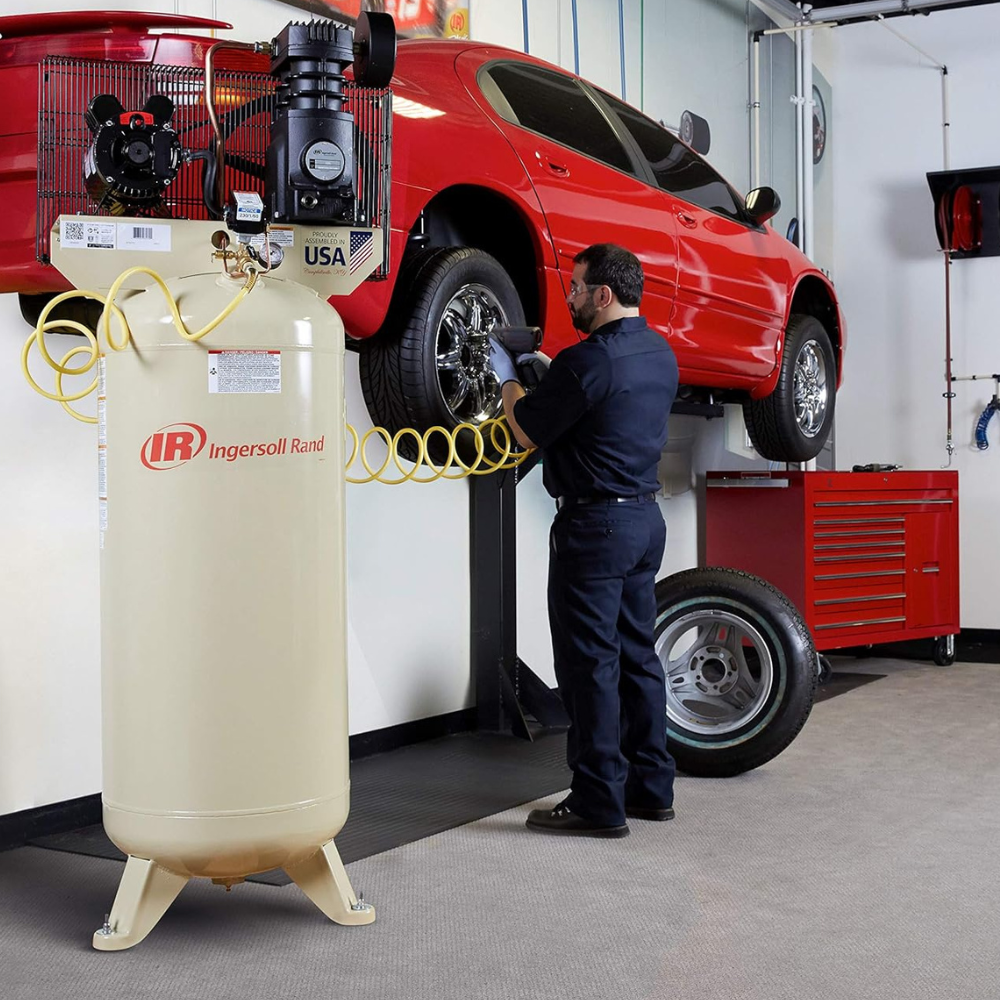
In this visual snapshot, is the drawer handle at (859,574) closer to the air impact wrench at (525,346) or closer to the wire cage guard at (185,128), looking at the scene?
the air impact wrench at (525,346)

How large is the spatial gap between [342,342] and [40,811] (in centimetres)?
163

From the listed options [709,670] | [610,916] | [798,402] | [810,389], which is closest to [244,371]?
[610,916]

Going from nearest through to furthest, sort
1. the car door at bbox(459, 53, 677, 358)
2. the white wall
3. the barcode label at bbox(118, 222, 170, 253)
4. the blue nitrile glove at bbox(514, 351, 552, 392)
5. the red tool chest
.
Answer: the barcode label at bbox(118, 222, 170, 253), the blue nitrile glove at bbox(514, 351, 552, 392), the car door at bbox(459, 53, 677, 358), the red tool chest, the white wall

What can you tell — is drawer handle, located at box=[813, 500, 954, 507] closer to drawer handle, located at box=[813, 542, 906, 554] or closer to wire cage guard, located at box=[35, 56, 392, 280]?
drawer handle, located at box=[813, 542, 906, 554]

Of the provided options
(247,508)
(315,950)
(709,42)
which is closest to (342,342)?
(247,508)

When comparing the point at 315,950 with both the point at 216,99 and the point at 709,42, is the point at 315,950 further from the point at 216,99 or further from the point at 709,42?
the point at 709,42

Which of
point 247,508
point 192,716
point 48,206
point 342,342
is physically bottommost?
point 192,716

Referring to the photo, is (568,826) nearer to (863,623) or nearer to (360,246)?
(360,246)

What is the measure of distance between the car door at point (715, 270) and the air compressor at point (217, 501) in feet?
6.59

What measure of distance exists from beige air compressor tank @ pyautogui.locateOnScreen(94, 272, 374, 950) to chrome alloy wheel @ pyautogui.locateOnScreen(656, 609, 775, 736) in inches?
76.7

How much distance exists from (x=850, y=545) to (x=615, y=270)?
10.8ft

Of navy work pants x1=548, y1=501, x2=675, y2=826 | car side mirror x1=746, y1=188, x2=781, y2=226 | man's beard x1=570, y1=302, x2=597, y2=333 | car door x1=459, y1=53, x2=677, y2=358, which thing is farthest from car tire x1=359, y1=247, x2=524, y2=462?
car side mirror x1=746, y1=188, x2=781, y2=226

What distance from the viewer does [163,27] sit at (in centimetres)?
Result: 279

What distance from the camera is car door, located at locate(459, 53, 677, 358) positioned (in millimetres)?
3598
